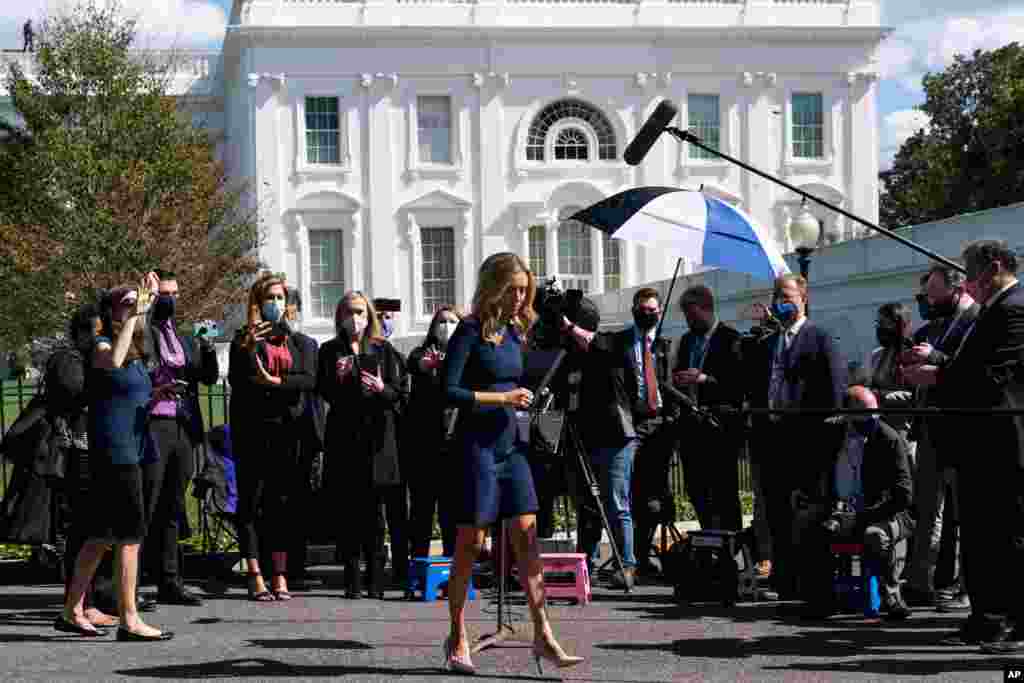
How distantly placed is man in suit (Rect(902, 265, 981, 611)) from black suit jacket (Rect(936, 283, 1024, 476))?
508 millimetres

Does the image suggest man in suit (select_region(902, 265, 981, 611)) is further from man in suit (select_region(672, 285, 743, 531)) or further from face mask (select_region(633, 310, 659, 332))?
face mask (select_region(633, 310, 659, 332))

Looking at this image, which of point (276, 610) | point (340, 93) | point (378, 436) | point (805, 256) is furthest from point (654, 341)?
point (340, 93)

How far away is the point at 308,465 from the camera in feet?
37.3

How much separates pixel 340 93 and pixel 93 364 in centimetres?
4701

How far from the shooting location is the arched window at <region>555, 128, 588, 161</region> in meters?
56.6

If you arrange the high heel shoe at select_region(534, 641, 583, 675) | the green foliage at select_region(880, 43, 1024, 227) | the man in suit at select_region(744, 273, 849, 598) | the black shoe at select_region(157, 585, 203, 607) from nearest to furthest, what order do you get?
the high heel shoe at select_region(534, 641, 583, 675) < the man in suit at select_region(744, 273, 849, 598) < the black shoe at select_region(157, 585, 203, 607) < the green foliage at select_region(880, 43, 1024, 227)

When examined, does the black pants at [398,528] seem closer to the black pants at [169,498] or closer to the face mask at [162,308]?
the black pants at [169,498]

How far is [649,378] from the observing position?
11.9 metres

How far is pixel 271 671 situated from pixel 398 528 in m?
3.51

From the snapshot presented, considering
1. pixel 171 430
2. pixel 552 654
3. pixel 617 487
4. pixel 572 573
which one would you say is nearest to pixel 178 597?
pixel 171 430

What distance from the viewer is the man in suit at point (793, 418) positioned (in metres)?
10.4

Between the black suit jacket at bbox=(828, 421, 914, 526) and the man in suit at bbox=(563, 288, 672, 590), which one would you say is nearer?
the black suit jacket at bbox=(828, 421, 914, 526)

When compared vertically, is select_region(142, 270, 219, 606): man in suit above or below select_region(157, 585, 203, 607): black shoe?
above

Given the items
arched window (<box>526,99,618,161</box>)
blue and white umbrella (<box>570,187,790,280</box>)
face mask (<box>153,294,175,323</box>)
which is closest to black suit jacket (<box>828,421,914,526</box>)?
blue and white umbrella (<box>570,187,790,280</box>)
